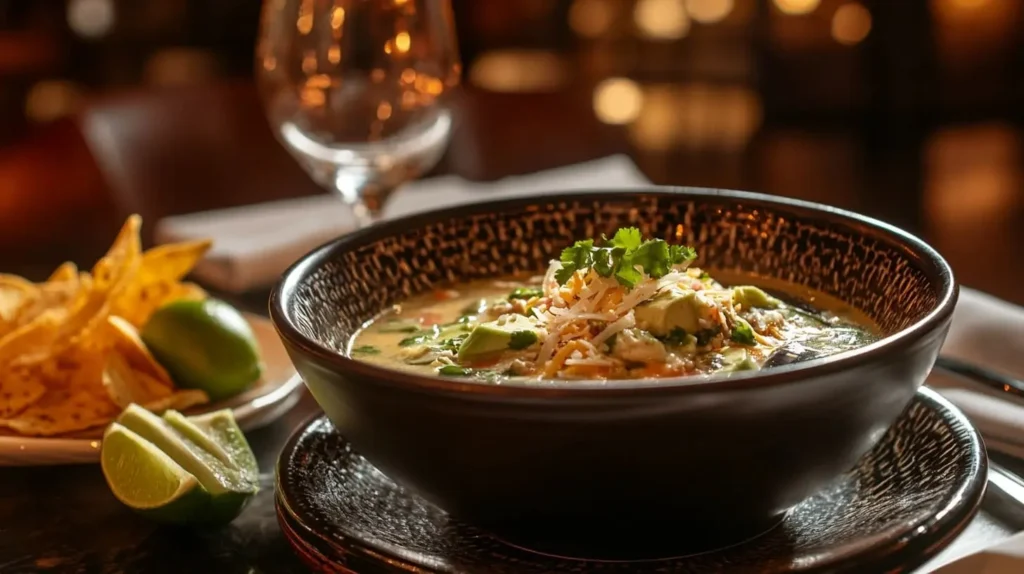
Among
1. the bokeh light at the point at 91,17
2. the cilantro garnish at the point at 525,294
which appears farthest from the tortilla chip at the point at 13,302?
the bokeh light at the point at 91,17

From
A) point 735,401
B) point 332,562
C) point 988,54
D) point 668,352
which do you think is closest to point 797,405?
point 735,401

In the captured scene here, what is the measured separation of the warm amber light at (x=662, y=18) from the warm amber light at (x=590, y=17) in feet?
0.43

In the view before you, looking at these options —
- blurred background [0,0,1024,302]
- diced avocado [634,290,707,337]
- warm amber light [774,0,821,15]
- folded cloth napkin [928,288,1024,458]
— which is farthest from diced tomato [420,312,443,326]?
warm amber light [774,0,821,15]

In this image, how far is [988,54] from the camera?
17.9 ft

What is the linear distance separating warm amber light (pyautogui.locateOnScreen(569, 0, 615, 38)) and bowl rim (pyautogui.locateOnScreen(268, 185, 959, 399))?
4.19m

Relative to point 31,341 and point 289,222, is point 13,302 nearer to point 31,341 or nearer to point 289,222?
point 31,341

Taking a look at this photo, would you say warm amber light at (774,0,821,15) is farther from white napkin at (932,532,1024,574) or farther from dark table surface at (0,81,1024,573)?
white napkin at (932,532,1024,574)

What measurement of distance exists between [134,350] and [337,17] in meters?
0.67

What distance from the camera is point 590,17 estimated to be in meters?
5.29

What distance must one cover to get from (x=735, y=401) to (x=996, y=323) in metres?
0.71

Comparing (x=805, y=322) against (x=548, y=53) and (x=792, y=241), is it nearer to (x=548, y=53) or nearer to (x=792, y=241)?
(x=792, y=241)

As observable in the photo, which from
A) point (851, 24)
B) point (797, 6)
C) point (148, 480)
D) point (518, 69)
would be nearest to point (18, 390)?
point (148, 480)

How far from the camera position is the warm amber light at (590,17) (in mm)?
5254

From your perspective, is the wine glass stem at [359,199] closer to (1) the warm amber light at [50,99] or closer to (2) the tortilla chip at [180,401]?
(2) the tortilla chip at [180,401]
